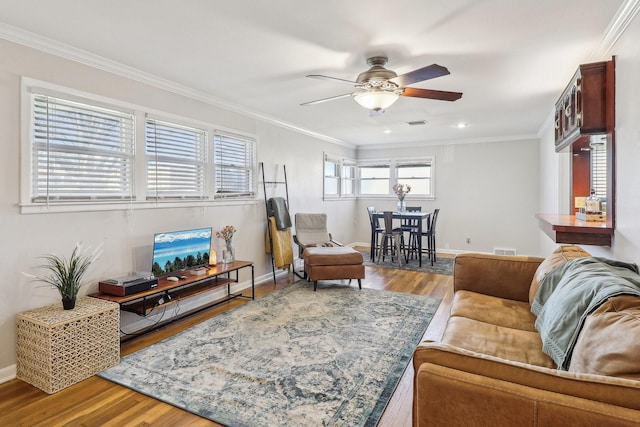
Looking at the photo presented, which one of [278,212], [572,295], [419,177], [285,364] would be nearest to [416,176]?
[419,177]

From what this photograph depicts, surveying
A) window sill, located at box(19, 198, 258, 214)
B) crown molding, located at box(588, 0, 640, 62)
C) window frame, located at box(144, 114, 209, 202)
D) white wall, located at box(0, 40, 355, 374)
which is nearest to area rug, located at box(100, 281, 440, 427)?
white wall, located at box(0, 40, 355, 374)

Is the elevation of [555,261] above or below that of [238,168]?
below

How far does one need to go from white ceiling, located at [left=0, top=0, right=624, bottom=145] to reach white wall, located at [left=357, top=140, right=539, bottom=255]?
2904mm

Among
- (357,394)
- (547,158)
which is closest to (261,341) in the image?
(357,394)

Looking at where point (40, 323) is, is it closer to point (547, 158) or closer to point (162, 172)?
point (162, 172)

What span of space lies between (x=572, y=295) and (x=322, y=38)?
2249mm

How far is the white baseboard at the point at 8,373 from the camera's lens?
2404mm

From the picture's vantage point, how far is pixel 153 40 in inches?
102

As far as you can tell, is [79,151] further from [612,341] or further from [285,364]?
[612,341]

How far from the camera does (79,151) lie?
112 inches

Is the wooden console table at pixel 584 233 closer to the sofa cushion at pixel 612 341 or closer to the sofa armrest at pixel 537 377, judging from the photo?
the sofa cushion at pixel 612 341

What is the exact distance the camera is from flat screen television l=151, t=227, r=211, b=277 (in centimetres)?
331

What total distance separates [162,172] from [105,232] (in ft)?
2.73

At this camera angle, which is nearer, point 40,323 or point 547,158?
point 40,323
